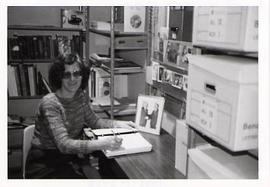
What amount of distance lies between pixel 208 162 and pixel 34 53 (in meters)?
1.93

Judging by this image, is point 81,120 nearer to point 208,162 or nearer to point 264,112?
point 208,162

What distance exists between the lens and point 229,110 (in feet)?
2.69

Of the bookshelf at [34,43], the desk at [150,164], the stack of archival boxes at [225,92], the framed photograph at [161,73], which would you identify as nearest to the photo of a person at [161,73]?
the framed photograph at [161,73]

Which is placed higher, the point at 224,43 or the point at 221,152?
the point at 224,43

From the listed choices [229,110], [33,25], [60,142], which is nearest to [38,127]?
[60,142]

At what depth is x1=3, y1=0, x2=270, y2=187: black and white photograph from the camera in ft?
2.73

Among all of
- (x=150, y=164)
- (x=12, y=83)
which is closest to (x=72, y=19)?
(x=12, y=83)

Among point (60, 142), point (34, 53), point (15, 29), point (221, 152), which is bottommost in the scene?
point (60, 142)

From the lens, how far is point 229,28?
32.3 inches

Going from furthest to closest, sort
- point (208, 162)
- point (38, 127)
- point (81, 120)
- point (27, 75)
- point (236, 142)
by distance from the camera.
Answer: point (27, 75), point (81, 120), point (38, 127), point (208, 162), point (236, 142)

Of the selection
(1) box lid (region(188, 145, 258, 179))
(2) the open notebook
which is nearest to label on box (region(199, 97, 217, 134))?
(1) box lid (region(188, 145, 258, 179))

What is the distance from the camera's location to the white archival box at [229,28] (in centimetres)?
78

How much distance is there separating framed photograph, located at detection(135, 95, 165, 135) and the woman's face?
373 mm

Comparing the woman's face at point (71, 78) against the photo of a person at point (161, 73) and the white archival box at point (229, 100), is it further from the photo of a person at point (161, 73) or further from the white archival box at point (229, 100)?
the white archival box at point (229, 100)
